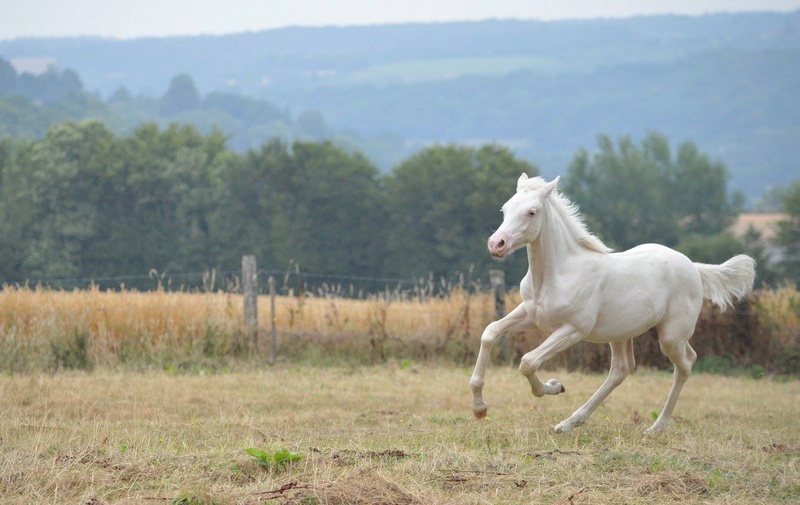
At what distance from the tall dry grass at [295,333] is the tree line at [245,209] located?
30168 mm

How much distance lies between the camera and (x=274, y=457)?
690 cm

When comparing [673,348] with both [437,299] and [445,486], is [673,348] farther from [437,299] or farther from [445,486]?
[437,299]

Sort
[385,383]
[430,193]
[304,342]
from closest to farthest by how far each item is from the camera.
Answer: [385,383], [304,342], [430,193]

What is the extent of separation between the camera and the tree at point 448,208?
52.9m

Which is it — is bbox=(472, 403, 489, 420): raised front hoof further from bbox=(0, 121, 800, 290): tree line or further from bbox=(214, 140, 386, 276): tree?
bbox=(214, 140, 386, 276): tree

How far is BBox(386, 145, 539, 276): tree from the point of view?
52906mm

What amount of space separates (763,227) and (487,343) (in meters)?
77.2

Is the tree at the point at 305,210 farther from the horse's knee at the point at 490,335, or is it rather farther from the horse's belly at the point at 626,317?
the horse's knee at the point at 490,335

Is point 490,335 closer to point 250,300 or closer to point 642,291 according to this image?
point 642,291

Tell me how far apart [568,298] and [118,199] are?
50.1m

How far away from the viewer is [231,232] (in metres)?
57.4

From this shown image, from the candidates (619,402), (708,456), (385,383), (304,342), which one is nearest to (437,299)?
(304,342)

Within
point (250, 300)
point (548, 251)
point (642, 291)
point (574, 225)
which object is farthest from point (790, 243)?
point (548, 251)

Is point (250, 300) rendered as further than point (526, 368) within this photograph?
Yes
